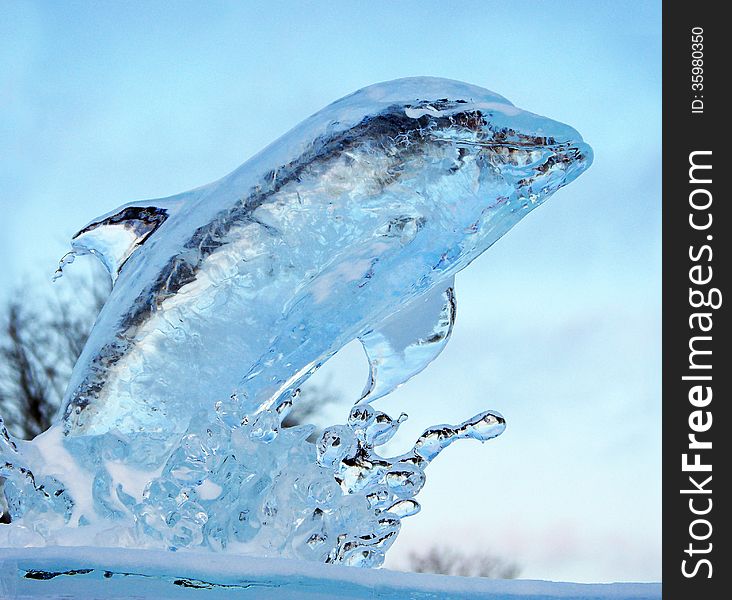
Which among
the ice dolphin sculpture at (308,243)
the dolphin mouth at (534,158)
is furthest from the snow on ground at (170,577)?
the dolphin mouth at (534,158)

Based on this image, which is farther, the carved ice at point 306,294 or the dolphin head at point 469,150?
the dolphin head at point 469,150

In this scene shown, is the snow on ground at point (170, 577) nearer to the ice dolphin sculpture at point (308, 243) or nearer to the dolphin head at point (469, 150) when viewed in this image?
the ice dolphin sculpture at point (308, 243)

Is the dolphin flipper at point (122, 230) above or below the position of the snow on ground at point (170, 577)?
above

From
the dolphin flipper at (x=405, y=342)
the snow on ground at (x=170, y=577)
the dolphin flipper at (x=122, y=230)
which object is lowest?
the snow on ground at (x=170, y=577)

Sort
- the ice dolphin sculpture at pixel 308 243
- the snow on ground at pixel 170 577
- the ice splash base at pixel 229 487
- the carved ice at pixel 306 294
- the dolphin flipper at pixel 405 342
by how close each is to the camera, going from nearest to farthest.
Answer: the snow on ground at pixel 170 577 < the ice splash base at pixel 229 487 < the carved ice at pixel 306 294 < the ice dolphin sculpture at pixel 308 243 < the dolphin flipper at pixel 405 342

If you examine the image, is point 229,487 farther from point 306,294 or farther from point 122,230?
point 122,230

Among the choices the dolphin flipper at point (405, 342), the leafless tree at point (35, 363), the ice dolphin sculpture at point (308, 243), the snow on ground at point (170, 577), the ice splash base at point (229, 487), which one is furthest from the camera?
the leafless tree at point (35, 363)
